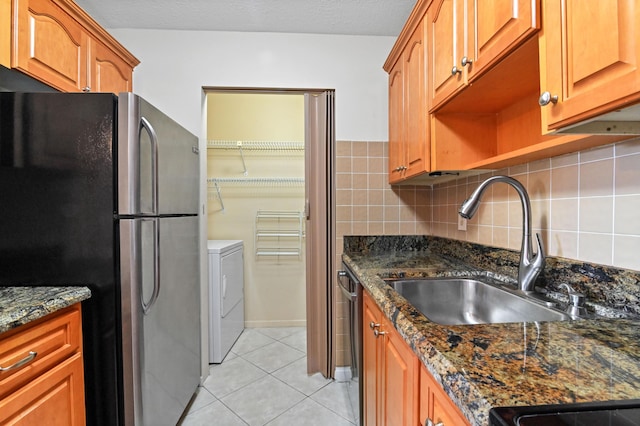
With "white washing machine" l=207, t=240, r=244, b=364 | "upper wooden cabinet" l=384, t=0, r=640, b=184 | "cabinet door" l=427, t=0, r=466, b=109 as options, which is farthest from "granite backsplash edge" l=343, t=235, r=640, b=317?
"white washing machine" l=207, t=240, r=244, b=364

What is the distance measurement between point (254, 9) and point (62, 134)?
1.33 m

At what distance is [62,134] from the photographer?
4.03ft

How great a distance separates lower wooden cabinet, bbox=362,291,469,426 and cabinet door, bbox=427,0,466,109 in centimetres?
95

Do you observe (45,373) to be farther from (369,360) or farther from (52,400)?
(369,360)

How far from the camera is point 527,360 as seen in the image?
21.5 inches

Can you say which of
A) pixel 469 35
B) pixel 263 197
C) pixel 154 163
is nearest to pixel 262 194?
pixel 263 197

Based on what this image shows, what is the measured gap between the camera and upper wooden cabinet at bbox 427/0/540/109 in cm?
79

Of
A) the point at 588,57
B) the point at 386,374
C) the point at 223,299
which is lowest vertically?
the point at 223,299

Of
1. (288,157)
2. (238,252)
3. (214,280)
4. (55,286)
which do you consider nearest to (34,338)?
(55,286)

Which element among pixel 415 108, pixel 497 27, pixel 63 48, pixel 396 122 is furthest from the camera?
pixel 396 122

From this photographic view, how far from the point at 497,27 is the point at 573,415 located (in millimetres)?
971

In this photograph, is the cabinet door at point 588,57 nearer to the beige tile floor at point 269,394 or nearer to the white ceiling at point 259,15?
the white ceiling at point 259,15

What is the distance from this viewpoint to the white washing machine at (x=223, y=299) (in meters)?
2.29

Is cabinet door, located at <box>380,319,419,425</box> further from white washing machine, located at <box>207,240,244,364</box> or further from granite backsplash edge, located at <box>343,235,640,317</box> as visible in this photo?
white washing machine, located at <box>207,240,244,364</box>
